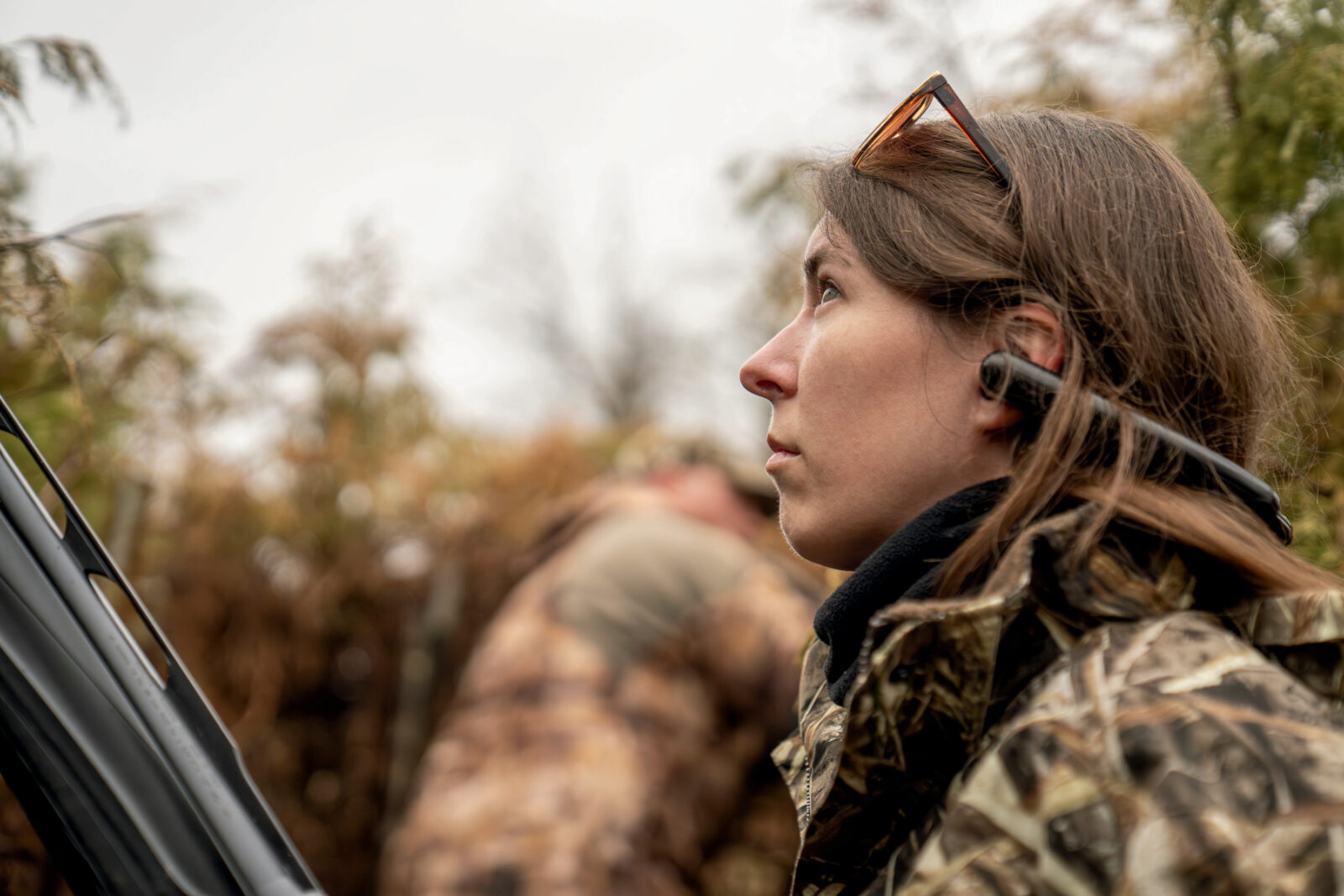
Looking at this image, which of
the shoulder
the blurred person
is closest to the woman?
the shoulder

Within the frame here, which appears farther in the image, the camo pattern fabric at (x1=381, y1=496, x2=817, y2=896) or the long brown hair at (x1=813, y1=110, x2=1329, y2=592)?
the camo pattern fabric at (x1=381, y1=496, x2=817, y2=896)

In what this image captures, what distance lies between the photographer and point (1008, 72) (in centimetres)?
305

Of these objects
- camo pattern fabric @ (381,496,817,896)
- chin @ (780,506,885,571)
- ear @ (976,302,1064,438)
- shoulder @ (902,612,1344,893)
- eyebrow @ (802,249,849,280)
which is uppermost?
eyebrow @ (802,249,849,280)

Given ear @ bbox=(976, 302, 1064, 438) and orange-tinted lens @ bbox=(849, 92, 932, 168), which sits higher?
orange-tinted lens @ bbox=(849, 92, 932, 168)

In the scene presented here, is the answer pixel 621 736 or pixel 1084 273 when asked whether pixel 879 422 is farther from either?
pixel 621 736

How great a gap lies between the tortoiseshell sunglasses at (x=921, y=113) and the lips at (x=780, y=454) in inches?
18.9

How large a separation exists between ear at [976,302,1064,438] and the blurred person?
2254 millimetres

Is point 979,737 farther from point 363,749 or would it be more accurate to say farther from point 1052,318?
point 363,749

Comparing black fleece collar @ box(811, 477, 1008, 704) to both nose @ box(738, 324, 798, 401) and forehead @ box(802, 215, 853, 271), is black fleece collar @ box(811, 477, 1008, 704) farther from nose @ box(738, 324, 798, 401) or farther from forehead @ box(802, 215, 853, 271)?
forehead @ box(802, 215, 853, 271)

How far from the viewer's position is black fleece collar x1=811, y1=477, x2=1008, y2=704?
1504mm

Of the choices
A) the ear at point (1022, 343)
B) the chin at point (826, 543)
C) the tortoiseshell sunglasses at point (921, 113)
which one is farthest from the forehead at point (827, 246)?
the chin at point (826, 543)

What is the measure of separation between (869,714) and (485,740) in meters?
2.76

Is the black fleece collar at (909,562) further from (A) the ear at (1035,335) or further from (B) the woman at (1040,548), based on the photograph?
(A) the ear at (1035,335)

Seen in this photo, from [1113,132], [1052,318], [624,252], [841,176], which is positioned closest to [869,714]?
[1052,318]
